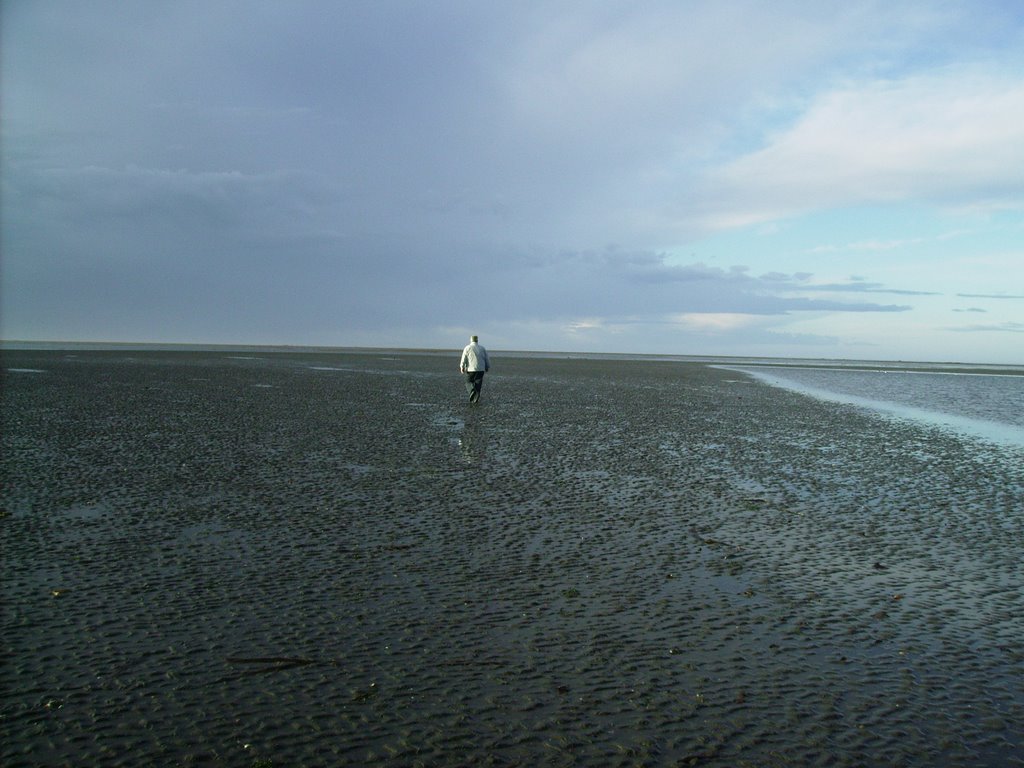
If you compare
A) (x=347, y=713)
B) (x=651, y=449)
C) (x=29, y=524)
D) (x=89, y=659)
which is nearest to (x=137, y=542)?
(x=29, y=524)

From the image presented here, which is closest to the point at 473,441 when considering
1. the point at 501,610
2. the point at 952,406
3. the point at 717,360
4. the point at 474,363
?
the point at 474,363

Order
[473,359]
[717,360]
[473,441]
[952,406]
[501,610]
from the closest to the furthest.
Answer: [501,610]
[473,441]
[473,359]
[952,406]
[717,360]

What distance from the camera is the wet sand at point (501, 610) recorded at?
4.50 meters

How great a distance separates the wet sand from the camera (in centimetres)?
450

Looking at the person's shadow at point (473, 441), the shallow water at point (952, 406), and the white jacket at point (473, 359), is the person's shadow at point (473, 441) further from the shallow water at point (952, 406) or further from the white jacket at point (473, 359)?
the shallow water at point (952, 406)

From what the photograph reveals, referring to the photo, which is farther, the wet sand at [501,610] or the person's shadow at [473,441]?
the person's shadow at [473,441]

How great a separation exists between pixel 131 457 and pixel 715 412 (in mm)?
18753

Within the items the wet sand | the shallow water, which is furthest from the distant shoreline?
the wet sand

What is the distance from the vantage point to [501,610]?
657 centimetres

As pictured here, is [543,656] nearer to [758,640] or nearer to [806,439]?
[758,640]

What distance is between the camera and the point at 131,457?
13.9 metres

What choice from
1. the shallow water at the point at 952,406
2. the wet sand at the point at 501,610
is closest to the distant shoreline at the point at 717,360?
the shallow water at the point at 952,406

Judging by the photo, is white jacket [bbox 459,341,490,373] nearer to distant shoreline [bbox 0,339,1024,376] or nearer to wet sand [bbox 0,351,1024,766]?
wet sand [bbox 0,351,1024,766]

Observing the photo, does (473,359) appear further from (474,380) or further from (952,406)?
(952,406)
